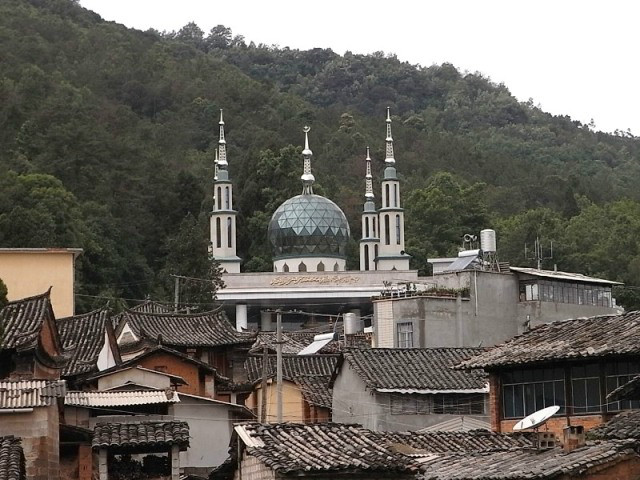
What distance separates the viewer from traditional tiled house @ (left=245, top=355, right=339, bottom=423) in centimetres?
5059

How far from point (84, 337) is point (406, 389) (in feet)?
29.4

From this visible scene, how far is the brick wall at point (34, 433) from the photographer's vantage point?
31062 mm

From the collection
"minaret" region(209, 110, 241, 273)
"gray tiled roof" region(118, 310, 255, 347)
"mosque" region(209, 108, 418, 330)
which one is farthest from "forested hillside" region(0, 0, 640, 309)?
"gray tiled roof" region(118, 310, 255, 347)

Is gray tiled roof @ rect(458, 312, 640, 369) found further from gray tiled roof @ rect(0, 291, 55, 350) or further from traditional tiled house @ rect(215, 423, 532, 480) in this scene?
gray tiled roof @ rect(0, 291, 55, 350)

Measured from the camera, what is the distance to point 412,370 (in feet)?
149

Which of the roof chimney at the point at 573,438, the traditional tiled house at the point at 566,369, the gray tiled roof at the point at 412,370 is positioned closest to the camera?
the roof chimney at the point at 573,438

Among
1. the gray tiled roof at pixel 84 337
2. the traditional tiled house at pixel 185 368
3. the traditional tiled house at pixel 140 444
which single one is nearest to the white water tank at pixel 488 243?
the traditional tiled house at pixel 185 368

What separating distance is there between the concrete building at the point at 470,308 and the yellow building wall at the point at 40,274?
11.6m

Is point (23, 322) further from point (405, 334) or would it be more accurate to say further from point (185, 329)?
point (405, 334)

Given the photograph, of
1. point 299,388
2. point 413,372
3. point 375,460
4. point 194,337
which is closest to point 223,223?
point 194,337

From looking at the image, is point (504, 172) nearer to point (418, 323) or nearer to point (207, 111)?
point (207, 111)

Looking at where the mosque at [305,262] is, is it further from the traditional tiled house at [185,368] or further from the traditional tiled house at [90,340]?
the traditional tiled house at [90,340]

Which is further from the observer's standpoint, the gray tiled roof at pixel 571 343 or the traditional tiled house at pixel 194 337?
the traditional tiled house at pixel 194 337

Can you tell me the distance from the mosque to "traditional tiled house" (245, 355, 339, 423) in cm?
3995
